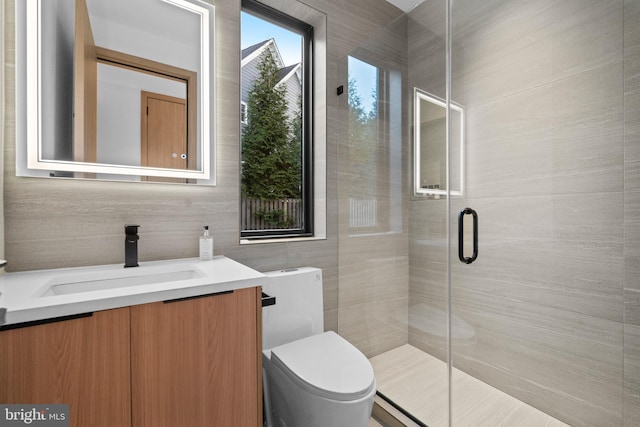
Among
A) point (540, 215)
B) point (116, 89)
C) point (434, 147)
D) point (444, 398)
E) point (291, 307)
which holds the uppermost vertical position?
point (116, 89)

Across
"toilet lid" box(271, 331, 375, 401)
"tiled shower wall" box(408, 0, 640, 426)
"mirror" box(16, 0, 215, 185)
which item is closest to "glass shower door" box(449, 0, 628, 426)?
"tiled shower wall" box(408, 0, 640, 426)

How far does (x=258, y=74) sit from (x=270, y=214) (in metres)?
0.85

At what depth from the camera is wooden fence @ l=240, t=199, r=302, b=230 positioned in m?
1.70

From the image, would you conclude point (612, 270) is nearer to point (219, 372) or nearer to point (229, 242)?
point (219, 372)

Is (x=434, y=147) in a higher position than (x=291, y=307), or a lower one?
higher

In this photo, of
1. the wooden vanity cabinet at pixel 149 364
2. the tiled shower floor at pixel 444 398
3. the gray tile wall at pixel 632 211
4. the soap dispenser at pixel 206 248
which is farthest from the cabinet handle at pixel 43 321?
the gray tile wall at pixel 632 211

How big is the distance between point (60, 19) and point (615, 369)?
261 centimetres

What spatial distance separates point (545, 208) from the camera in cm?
134

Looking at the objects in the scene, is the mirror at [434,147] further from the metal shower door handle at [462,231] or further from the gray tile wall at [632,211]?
the gray tile wall at [632,211]

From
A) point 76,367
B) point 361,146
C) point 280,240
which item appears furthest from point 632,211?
point 76,367

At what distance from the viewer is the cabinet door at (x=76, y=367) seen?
662 mm

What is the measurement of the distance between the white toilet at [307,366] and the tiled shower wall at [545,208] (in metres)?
0.61

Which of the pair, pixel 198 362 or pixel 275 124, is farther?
pixel 275 124

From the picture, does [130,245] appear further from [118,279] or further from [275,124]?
[275,124]
